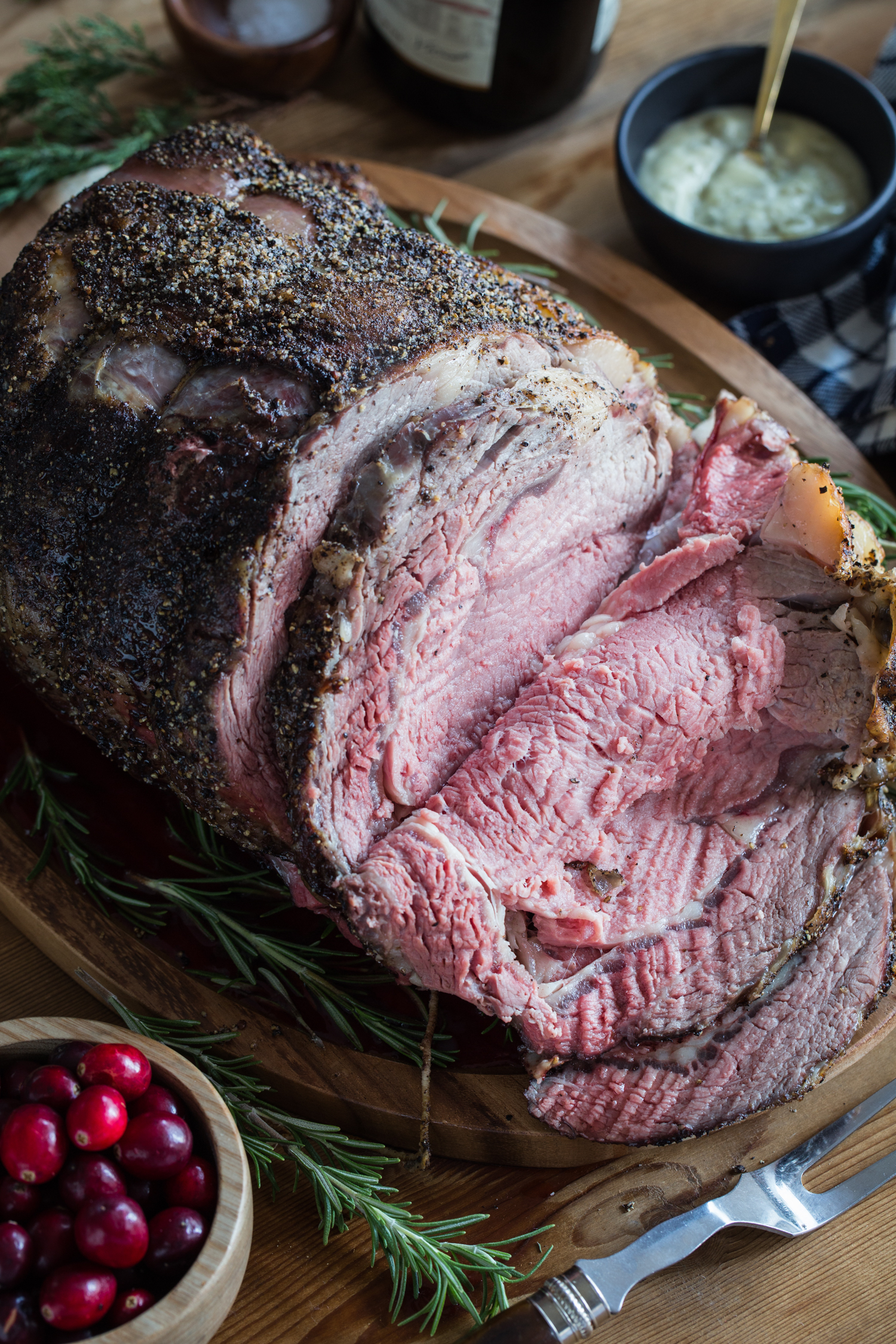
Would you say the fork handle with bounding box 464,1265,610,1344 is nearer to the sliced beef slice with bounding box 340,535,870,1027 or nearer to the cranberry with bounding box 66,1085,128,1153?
the sliced beef slice with bounding box 340,535,870,1027

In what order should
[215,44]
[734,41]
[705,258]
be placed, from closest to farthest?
1. [705,258]
2. [215,44]
3. [734,41]

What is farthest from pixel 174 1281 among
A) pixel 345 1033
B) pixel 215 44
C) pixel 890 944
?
pixel 215 44

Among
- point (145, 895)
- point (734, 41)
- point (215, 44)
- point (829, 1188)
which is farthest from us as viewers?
point (734, 41)

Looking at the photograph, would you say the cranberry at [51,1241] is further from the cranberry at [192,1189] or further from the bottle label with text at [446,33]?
the bottle label with text at [446,33]

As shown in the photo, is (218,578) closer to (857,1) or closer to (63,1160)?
(63,1160)

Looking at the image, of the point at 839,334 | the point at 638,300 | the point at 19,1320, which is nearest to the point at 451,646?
the point at 19,1320

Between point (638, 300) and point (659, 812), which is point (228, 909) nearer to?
point (659, 812)
